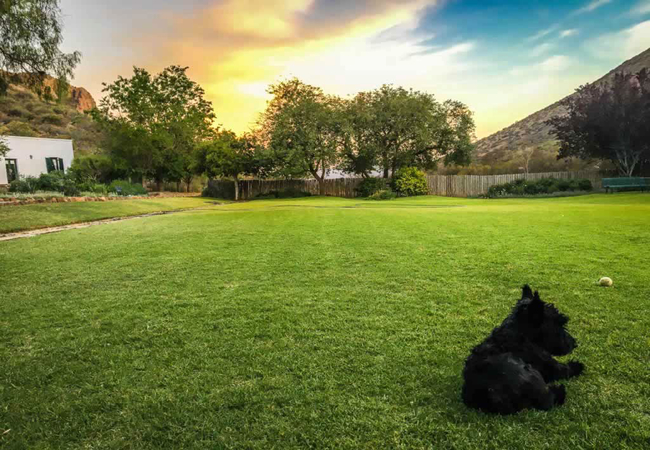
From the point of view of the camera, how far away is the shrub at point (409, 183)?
1117 inches

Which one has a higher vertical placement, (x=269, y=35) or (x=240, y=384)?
(x=269, y=35)

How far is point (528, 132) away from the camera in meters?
58.1

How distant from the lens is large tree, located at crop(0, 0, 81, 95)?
32.9 feet

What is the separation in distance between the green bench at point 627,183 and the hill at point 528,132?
30154 mm

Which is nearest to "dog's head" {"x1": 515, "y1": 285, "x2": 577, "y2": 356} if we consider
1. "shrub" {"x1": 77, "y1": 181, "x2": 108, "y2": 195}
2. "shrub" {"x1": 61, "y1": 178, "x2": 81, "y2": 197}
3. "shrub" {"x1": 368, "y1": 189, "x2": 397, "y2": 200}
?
"shrub" {"x1": 61, "y1": 178, "x2": 81, "y2": 197}

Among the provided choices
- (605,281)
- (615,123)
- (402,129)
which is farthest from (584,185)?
(605,281)

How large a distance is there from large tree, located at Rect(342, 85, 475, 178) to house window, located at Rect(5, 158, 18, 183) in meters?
25.6

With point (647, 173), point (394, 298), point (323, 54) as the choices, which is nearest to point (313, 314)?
point (394, 298)

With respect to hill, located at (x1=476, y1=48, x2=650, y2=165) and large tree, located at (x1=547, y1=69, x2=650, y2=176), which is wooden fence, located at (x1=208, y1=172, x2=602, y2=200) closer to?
large tree, located at (x1=547, y1=69, x2=650, y2=176)

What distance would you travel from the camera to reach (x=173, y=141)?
3488 centimetres

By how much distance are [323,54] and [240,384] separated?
18536mm

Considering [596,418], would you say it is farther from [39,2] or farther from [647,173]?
[647,173]

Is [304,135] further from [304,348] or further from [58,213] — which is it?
[304,348]

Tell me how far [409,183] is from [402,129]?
497 cm
